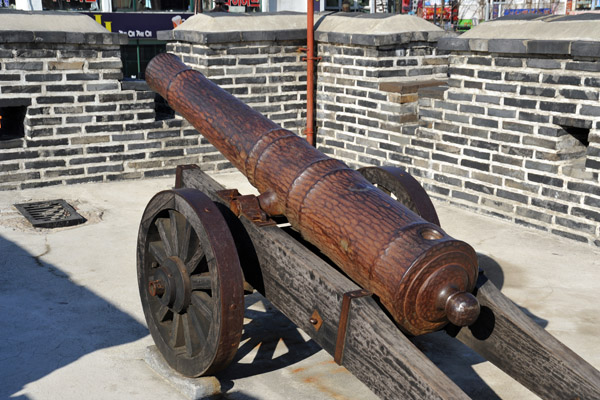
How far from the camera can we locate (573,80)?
5160 millimetres

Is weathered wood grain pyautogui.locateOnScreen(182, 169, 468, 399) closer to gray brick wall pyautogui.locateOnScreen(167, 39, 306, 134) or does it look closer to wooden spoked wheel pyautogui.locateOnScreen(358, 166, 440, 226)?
wooden spoked wheel pyautogui.locateOnScreen(358, 166, 440, 226)

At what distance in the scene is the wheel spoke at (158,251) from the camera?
11.5 ft

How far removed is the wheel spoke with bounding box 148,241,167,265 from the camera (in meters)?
3.49

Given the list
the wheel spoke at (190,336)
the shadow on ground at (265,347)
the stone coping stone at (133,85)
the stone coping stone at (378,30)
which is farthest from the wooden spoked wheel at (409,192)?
the stone coping stone at (133,85)

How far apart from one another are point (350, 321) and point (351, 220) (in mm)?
392

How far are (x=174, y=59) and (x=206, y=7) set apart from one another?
1602 centimetres

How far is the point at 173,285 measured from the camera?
331 centimetres

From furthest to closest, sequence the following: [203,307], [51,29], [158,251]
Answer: [51,29]
[158,251]
[203,307]

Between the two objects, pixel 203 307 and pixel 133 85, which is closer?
pixel 203 307

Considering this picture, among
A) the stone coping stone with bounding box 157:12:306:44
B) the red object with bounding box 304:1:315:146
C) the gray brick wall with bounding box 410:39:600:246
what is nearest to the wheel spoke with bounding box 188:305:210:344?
the gray brick wall with bounding box 410:39:600:246

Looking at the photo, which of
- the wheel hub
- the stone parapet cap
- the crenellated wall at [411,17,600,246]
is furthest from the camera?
the crenellated wall at [411,17,600,246]

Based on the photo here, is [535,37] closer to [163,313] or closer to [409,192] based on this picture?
[409,192]

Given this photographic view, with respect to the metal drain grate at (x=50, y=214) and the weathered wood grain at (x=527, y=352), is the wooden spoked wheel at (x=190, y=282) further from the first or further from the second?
the metal drain grate at (x=50, y=214)

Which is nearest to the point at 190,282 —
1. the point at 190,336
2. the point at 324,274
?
the point at 190,336
